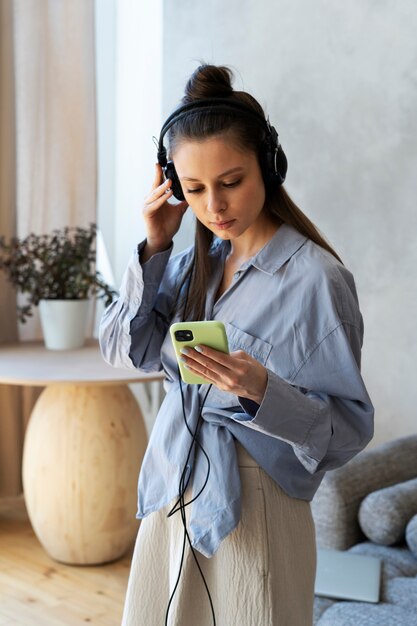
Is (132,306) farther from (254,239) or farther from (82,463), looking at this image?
(82,463)

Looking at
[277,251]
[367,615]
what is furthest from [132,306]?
[367,615]

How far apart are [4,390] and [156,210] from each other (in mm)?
2133

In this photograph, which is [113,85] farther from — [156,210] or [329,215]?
[156,210]

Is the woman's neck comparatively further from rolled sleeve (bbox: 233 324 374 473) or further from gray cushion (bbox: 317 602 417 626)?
gray cushion (bbox: 317 602 417 626)

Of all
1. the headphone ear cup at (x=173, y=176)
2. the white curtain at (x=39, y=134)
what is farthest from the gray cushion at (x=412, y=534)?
the white curtain at (x=39, y=134)

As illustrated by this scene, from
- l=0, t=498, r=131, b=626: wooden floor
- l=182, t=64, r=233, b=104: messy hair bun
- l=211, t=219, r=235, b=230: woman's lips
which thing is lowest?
l=0, t=498, r=131, b=626: wooden floor

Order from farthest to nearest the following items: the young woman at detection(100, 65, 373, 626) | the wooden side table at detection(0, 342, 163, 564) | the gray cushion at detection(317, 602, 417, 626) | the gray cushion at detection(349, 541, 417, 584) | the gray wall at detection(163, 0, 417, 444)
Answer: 1. the wooden side table at detection(0, 342, 163, 564)
2. the gray wall at detection(163, 0, 417, 444)
3. the gray cushion at detection(349, 541, 417, 584)
4. the gray cushion at detection(317, 602, 417, 626)
5. the young woman at detection(100, 65, 373, 626)

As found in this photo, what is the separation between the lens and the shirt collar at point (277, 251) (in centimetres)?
122

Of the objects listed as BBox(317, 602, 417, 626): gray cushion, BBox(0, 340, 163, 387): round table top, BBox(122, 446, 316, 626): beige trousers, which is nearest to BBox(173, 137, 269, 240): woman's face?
BBox(122, 446, 316, 626): beige trousers

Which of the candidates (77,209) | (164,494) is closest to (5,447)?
(77,209)

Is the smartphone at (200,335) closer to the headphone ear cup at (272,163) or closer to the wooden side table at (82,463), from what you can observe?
the headphone ear cup at (272,163)

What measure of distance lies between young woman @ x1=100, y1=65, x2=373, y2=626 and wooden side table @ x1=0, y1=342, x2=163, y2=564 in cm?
137

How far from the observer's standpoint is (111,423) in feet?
8.98

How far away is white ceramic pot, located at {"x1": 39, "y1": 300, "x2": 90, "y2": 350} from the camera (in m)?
2.89
